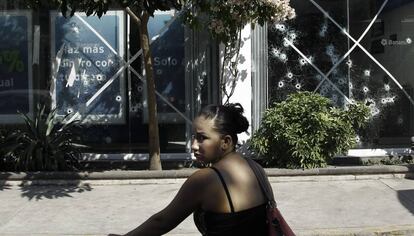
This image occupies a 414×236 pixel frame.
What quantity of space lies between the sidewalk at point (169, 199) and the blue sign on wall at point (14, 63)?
78.6 inches

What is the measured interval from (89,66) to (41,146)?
183 cm

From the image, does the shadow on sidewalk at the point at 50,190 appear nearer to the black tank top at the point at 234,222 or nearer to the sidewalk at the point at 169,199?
the sidewalk at the point at 169,199

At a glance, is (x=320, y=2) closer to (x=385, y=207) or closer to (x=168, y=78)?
(x=168, y=78)

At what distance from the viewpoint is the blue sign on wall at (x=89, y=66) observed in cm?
1098

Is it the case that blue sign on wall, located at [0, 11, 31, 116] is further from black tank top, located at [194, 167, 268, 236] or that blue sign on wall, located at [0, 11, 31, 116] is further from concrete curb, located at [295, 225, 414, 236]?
black tank top, located at [194, 167, 268, 236]

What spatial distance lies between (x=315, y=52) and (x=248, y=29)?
1.39m

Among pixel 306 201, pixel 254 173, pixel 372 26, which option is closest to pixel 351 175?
pixel 306 201

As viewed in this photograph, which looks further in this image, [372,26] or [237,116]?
[372,26]

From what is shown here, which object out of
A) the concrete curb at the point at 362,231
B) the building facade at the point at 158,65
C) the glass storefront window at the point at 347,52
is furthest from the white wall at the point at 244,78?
the concrete curb at the point at 362,231

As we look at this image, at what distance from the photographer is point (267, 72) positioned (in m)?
10.9

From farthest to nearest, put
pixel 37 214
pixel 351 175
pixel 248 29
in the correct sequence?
1. pixel 248 29
2. pixel 351 175
3. pixel 37 214

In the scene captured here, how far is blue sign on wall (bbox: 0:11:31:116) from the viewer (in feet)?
36.4

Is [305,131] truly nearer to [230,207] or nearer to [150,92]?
[150,92]

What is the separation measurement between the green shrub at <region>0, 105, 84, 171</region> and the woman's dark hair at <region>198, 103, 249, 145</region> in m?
7.57
